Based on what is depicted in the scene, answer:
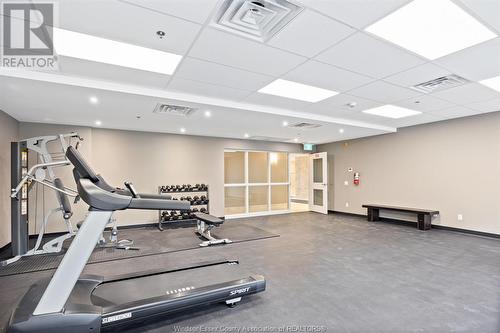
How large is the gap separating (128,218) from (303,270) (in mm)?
4674

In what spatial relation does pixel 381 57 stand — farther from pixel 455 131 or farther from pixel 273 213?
pixel 273 213

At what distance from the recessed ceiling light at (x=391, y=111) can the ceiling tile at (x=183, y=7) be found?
380 centimetres

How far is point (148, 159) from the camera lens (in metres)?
6.55

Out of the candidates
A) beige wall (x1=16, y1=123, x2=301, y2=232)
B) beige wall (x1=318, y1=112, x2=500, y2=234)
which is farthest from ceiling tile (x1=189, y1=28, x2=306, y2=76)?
beige wall (x1=318, y1=112, x2=500, y2=234)

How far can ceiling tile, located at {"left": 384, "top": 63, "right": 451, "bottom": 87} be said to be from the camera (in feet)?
9.71

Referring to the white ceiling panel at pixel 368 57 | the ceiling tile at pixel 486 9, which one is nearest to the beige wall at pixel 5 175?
the white ceiling panel at pixel 368 57

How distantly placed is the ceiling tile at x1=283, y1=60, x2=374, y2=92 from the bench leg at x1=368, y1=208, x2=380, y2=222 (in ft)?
15.4

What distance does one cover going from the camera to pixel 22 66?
9.02 ft

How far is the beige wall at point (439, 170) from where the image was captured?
16.8 feet

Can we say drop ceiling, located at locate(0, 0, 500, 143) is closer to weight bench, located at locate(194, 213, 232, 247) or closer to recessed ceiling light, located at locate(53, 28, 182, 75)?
recessed ceiling light, located at locate(53, 28, 182, 75)

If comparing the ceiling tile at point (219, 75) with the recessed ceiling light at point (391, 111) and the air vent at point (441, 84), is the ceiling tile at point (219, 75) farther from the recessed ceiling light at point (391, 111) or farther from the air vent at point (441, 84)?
the recessed ceiling light at point (391, 111)

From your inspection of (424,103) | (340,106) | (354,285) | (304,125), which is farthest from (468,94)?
(354,285)

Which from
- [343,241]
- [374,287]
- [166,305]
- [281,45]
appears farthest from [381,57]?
[343,241]

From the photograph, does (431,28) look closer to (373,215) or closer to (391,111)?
(391,111)
